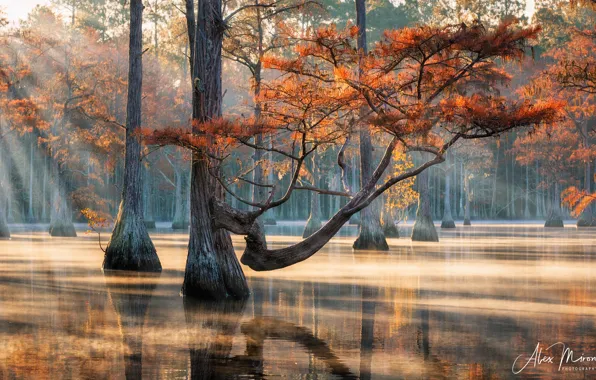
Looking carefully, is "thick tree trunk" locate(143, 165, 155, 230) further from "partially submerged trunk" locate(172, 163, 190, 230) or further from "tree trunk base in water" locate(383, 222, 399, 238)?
"tree trunk base in water" locate(383, 222, 399, 238)

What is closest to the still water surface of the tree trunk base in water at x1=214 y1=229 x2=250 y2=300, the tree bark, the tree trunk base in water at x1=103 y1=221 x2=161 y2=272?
the tree trunk base in water at x1=214 y1=229 x2=250 y2=300

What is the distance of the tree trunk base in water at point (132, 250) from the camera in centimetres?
2186

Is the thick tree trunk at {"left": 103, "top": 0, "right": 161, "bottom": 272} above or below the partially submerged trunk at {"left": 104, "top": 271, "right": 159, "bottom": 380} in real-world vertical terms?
above

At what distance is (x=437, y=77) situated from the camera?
17219 millimetres

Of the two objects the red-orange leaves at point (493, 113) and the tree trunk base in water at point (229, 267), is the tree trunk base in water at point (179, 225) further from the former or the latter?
the red-orange leaves at point (493, 113)

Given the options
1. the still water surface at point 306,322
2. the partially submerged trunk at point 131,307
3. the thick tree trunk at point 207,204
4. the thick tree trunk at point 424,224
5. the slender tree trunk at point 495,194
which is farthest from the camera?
the slender tree trunk at point 495,194

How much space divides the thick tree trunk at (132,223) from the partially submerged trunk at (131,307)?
60 cm

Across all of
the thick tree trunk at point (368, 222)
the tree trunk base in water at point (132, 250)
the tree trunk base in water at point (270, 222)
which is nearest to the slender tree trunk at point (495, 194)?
the tree trunk base in water at point (270, 222)

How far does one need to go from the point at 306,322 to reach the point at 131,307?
350 centimetres

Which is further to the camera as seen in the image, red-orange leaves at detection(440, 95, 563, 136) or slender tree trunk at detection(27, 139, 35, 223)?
slender tree trunk at detection(27, 139, 35, 223)

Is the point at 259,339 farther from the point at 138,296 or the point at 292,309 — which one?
the point at 138,296

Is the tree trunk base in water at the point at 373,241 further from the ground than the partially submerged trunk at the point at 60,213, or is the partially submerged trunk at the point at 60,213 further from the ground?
the partially submerged trunk at the point at 60,213

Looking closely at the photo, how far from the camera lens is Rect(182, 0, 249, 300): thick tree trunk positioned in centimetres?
1593

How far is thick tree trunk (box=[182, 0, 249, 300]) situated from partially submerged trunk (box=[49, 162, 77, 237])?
2567 cm
